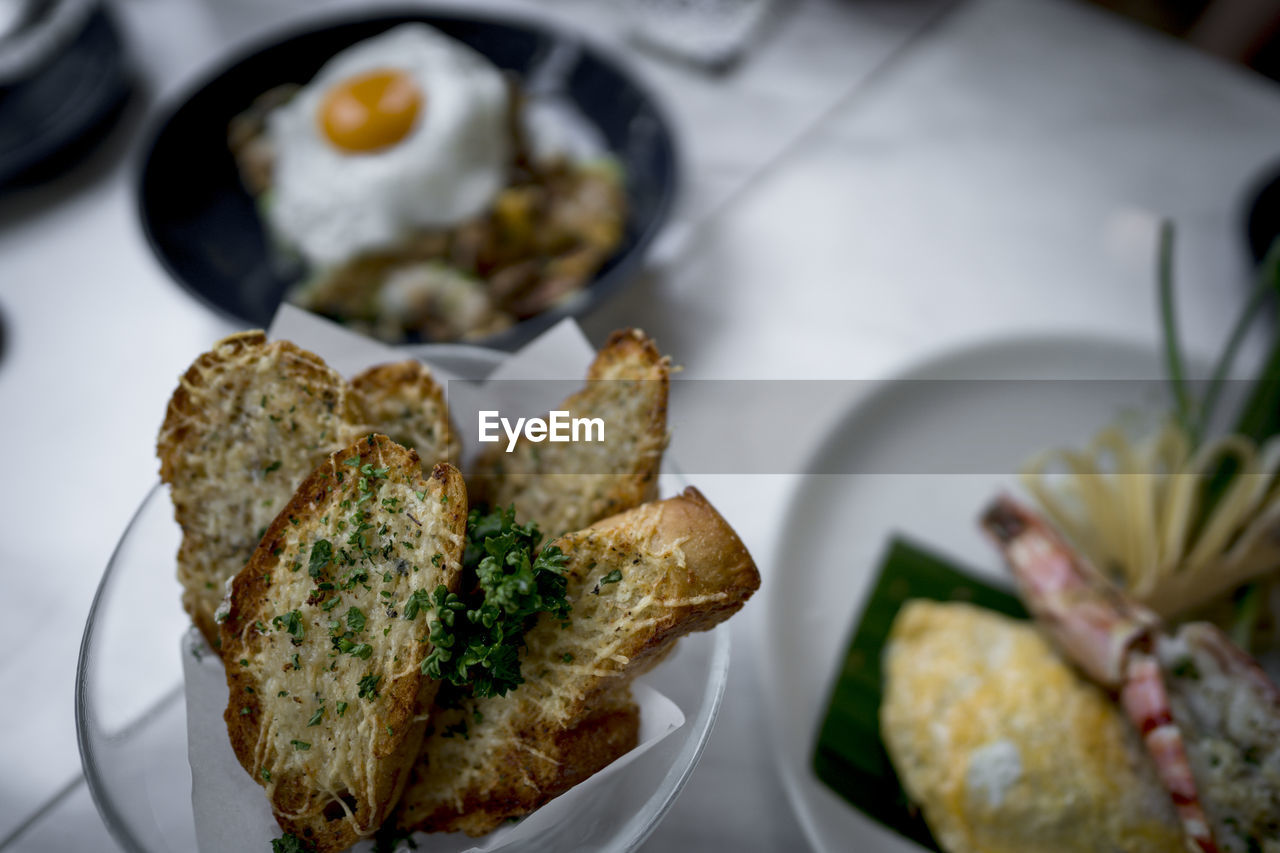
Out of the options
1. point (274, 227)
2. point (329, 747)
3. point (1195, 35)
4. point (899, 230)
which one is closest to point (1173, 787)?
point (329, 747)

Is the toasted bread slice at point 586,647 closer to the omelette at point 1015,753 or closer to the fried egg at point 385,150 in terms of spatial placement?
the omelette at point 1015,753

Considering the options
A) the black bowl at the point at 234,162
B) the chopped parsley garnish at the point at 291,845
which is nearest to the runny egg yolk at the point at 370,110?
the black bowl at the point at 234,162

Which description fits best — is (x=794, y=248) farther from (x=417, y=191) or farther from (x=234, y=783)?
(x=234, y=783)

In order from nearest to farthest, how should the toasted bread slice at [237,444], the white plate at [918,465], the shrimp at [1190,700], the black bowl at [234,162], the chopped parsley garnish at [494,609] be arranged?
the chopped parsley garnish at [494,609] < the toasted bread slice at [237,444] < the shrimp at [1190,700] < the white plate at [918,465] < the black bowl at [234,162]

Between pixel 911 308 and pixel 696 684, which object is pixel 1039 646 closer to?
pixel 696 684

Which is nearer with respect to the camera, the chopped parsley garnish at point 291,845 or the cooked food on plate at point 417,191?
the chopped parsley garnish at point 291,845

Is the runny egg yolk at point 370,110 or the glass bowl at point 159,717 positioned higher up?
the runny egg yolk at point 370,110

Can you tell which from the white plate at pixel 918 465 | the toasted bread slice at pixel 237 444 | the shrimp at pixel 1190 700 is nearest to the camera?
the toasted bread slice at pixel 237 444
